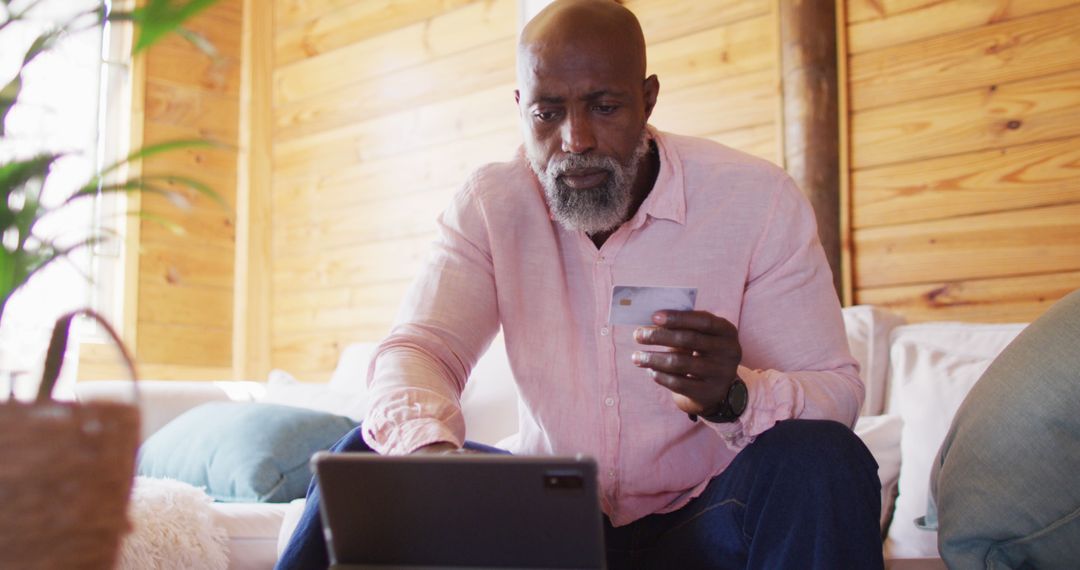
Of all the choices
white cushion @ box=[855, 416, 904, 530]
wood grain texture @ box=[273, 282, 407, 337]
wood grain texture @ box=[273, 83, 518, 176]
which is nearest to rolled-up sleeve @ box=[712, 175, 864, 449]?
white cushion @ box=[855, 416, 904, 530]

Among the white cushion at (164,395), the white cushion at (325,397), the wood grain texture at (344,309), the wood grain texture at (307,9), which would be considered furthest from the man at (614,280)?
the wood grain texture at (307,9)

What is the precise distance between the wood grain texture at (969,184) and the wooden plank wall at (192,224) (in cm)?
250

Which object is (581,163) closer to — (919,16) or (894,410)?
(894,410)

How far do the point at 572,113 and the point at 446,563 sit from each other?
825mm

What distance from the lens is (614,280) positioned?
174cm

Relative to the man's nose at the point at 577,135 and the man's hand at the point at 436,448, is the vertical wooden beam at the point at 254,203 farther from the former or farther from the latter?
the man's hand at the point at 436,448

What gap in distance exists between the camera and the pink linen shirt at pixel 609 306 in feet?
5.38

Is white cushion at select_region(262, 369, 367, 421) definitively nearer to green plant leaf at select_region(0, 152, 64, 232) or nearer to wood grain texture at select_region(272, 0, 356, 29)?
wood grain texture at select_region(272, 0, 356, 29)

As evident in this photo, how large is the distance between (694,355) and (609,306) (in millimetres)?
370

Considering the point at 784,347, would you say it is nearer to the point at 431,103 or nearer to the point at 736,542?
the point at 736,542

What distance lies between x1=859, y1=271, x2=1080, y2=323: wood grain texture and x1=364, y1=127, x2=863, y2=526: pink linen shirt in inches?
39.5

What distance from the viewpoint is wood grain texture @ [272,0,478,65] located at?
389 centimetres

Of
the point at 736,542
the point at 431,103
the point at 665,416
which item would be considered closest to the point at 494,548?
the point at 736,542

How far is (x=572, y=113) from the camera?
1.72 m
